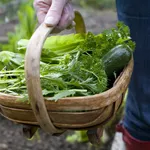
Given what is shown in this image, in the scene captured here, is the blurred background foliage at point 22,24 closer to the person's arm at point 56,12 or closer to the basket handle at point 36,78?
the person's arm at point 56,12

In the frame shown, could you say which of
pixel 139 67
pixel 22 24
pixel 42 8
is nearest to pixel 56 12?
pixel 42 8

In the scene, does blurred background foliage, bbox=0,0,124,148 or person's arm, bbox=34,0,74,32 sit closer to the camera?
person's arm, bbox=34,0,74,32

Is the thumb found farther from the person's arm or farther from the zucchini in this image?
the zucchini

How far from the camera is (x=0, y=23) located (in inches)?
152

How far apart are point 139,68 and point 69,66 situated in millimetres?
439

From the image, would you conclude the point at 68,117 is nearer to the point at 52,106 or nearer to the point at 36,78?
the point at 52,106

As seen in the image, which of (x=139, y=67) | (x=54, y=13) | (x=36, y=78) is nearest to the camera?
(x=36, y=78)

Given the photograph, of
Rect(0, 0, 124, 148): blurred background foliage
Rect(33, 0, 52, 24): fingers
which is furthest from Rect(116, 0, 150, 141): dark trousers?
Rect(0, 0, 124, 148): blurred background foliage

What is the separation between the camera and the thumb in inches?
55.6

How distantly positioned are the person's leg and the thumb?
0.35m

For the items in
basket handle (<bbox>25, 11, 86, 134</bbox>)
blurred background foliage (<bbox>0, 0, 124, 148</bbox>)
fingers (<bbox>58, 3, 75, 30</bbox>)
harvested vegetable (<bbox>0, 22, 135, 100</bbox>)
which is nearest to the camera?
basket handle (<bbox>25, 11, 86, 134</bbox>)

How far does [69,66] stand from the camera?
1.47 metres

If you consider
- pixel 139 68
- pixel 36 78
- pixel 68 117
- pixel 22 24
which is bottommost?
pixel 22 24

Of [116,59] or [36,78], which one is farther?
[116,59]
